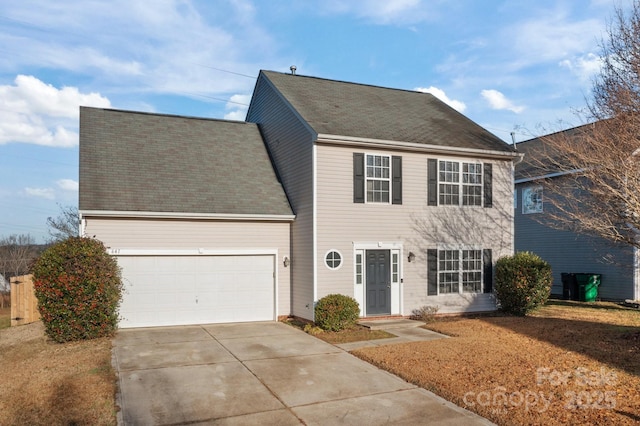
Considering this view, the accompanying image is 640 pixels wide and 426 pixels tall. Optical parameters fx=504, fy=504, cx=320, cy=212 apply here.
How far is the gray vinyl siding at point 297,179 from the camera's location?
13523 millimetres

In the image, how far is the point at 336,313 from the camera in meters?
12.1

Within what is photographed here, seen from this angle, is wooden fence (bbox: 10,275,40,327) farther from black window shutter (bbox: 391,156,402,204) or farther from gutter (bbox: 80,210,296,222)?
black window shutter (bbox: 391,156,402,204)

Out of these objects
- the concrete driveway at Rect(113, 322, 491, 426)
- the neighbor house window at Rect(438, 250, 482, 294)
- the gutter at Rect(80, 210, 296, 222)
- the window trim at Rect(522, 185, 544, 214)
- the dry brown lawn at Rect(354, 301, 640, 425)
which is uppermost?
the window trim at Rect(522, 185, 544, 214)

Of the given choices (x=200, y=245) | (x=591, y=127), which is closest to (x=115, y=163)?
(x=200, y=245)

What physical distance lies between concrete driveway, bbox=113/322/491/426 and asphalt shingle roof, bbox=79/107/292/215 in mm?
3911

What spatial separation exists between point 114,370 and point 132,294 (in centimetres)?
474

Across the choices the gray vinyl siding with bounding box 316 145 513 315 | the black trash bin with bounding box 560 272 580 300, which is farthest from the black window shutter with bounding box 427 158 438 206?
the black trash bin with bounding box 560 272 580 300

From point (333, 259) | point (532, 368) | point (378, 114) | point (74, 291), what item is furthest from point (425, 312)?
point (74, 291)

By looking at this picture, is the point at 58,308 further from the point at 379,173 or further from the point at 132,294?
the point at 379,173

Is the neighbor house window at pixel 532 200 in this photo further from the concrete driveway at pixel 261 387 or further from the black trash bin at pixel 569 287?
the concrete driveway at pixel 261 387

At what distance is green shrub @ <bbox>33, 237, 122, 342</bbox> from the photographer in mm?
10703

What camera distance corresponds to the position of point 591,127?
12391mm

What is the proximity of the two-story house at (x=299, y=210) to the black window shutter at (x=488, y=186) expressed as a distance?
1.4 inches

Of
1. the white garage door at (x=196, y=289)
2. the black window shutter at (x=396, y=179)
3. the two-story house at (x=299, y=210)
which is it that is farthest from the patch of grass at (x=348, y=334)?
the black window shutter at (x=396, y=179)
